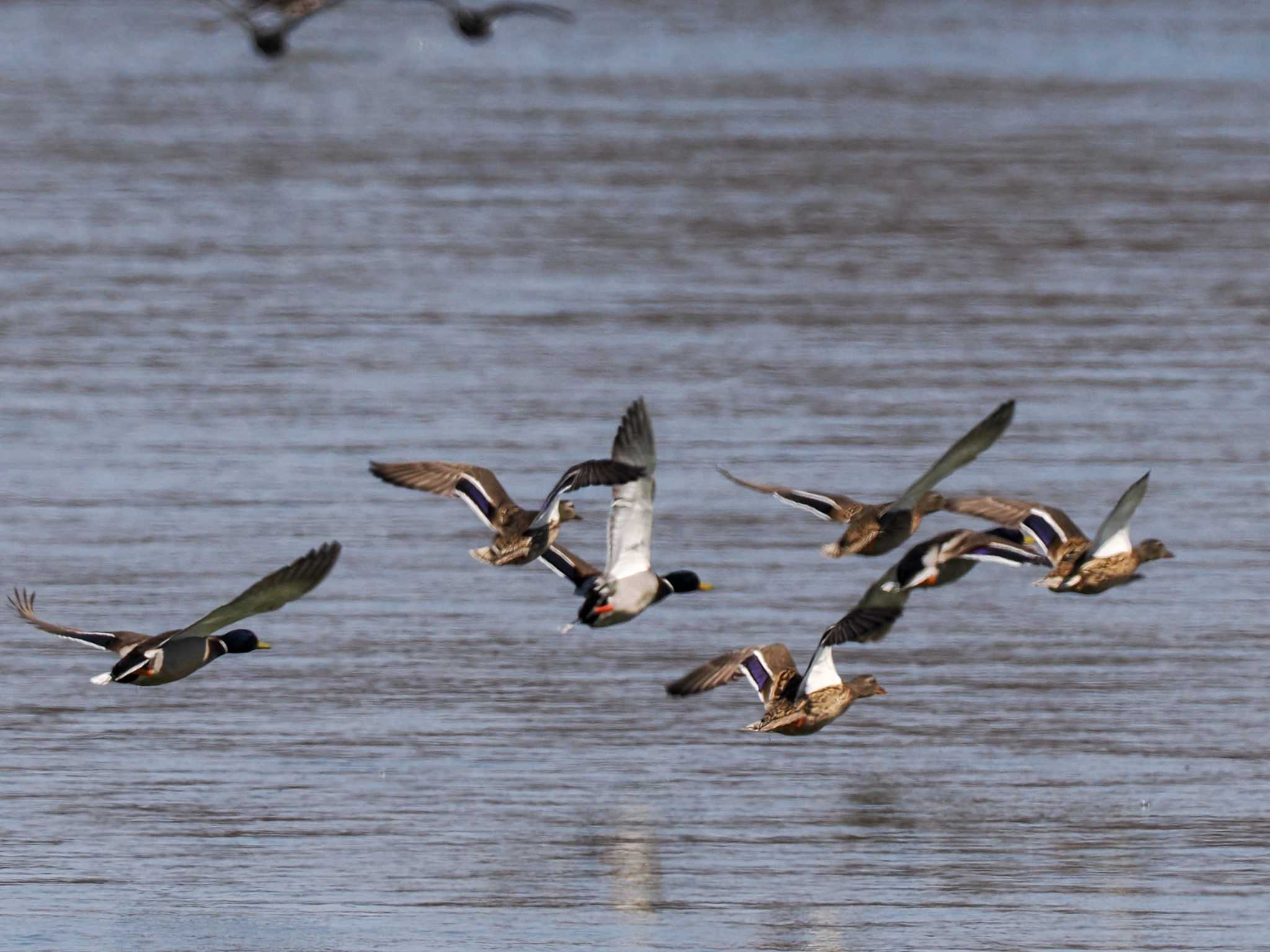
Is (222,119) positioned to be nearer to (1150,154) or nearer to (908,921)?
(1150,154)

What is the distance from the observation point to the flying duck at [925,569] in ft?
29.5

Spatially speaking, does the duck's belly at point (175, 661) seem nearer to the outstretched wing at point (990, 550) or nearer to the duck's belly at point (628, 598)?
the duck's belly at point (628, 598)

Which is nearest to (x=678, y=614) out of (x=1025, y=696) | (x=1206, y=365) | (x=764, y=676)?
(x=1025, y=696)

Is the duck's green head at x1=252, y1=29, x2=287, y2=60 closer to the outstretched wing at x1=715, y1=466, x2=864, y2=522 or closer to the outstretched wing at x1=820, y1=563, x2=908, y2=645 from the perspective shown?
the outstretched wing at x1=715, y1=466, x2=864, y2=522

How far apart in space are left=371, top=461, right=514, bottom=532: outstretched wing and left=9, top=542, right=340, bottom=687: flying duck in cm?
94

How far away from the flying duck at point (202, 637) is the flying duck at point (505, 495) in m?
0.83

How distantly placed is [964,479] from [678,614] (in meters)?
2.78

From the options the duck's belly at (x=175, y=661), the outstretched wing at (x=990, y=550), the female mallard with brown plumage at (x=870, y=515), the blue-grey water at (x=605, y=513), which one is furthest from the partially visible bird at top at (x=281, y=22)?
the duck's belly at (x=175, y=661)

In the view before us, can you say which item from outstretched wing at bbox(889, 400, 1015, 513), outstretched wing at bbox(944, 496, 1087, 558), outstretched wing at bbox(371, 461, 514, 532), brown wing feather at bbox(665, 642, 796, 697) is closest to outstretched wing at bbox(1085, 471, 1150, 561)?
outstretched wing at bbox(944, 496, 1087, 558)

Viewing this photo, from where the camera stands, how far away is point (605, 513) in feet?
46.9

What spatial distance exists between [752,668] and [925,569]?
0.75 meters

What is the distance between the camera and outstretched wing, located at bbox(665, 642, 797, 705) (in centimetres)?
941

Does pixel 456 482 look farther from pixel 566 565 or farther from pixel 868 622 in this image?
pixel 868 622

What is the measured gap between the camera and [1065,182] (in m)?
27.0
